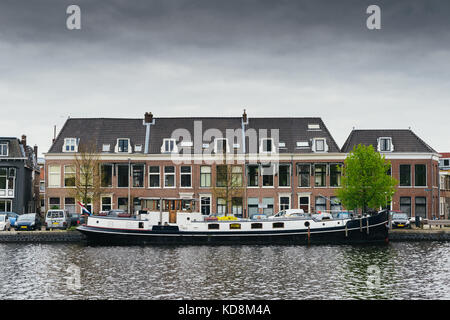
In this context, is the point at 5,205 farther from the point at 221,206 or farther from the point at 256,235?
the point at 256,235

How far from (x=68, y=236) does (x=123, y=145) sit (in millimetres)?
24343

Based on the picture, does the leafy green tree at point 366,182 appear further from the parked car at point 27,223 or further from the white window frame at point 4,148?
the white window frame at point 4,148

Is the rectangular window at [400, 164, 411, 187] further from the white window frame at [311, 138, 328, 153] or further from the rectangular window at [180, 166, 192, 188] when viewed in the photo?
the rectangular window at [180, 166, 192, 188]

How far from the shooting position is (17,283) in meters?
35.2

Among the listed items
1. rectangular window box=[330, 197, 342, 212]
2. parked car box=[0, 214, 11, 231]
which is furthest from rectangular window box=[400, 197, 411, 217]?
parked car box=[0, 214, 11, 231]

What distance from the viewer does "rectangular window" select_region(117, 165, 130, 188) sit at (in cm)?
8338

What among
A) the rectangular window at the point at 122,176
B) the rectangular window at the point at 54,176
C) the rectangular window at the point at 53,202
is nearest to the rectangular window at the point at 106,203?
the rectangular window at the point at 122,176

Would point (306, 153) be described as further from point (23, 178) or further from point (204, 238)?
point (23, 178)

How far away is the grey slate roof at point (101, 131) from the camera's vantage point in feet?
277

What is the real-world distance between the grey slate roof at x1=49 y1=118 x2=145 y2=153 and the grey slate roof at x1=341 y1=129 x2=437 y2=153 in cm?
2790

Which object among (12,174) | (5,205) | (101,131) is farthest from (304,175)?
(5,205)

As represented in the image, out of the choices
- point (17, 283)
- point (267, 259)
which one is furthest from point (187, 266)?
point (17, 283)

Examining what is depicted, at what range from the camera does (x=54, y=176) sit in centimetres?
8306
